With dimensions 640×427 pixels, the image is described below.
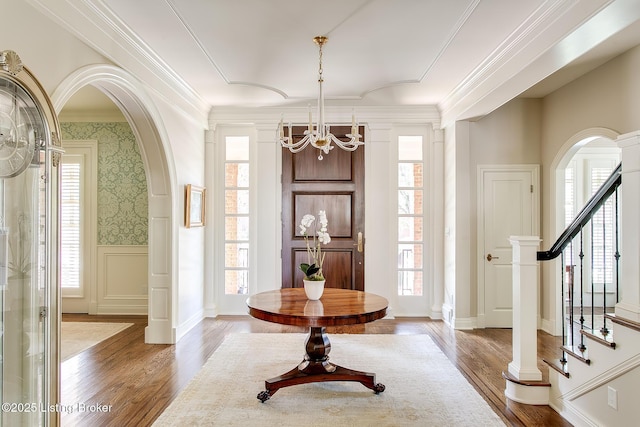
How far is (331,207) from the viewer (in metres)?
5.35

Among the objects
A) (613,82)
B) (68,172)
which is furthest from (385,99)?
(68,172)

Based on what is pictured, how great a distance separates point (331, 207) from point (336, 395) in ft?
9.19

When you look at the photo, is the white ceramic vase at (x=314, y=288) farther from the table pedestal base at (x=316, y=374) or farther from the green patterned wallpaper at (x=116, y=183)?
the green patterned wallpaper at (x=116, y=183)

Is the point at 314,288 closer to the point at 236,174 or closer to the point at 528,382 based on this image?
the point at 528,382

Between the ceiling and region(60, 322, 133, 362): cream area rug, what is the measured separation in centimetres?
275

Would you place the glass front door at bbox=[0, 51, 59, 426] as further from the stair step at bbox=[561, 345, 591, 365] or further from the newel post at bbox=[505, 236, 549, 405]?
the stair step at bbox=[561, 345, 591, 365]

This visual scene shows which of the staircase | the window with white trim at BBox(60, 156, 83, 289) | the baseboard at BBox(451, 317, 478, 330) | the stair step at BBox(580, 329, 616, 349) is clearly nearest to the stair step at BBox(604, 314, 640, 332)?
the staircase

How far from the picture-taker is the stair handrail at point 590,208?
96.1 inches

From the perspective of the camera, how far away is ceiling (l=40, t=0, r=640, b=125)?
8.75 ft

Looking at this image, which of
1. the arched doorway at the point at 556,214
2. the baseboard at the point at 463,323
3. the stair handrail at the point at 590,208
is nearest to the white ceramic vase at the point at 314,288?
the stair handrail at the point at 590,208

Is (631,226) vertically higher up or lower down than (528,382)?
higher up

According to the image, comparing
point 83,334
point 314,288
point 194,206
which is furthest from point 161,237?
point 314,288

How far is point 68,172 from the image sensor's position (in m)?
5.56

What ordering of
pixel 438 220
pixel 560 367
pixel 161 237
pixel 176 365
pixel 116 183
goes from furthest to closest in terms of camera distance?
pixel 116 183 < pixel 438 220 < pixel 161 237 < pixel 176 365 < pixel 560 367
